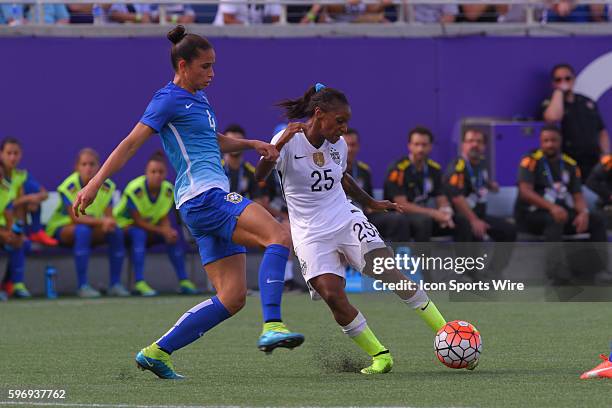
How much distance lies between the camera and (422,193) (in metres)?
16.0

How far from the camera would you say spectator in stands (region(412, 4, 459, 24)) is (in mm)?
17391

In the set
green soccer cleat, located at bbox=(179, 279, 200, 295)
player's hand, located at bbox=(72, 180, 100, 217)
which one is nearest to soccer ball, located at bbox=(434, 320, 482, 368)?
player's hand, located at bbox=(72, 180, 100, 217)

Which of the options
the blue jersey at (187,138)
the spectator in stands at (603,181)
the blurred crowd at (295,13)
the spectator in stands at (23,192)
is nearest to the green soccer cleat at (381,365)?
the blue jersey at (187,138)

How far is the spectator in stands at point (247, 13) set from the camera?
56.4 feet

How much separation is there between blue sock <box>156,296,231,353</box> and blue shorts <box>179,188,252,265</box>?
11.5 inches

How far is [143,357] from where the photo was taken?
767 cm

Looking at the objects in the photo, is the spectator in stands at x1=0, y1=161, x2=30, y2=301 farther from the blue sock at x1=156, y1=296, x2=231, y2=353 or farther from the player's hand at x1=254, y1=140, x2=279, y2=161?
the player's hand at x1=254, y1=140, x2=279, y2=161

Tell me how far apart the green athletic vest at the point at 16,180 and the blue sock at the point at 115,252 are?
3.96 ft

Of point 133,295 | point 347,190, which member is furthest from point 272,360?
point 133,295

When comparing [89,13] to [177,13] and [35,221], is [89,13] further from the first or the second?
[35,221]

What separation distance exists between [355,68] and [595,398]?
11052 mm

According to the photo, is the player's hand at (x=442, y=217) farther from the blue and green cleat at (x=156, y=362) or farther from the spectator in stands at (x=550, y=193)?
the blue and green cleat at (x=156, y=362)

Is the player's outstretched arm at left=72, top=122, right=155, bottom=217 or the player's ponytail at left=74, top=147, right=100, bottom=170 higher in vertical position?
the player's outstretched arm at left=72, top=122, right=155, bottom=217

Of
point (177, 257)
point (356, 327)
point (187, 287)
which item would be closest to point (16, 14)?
point (177, 257)
